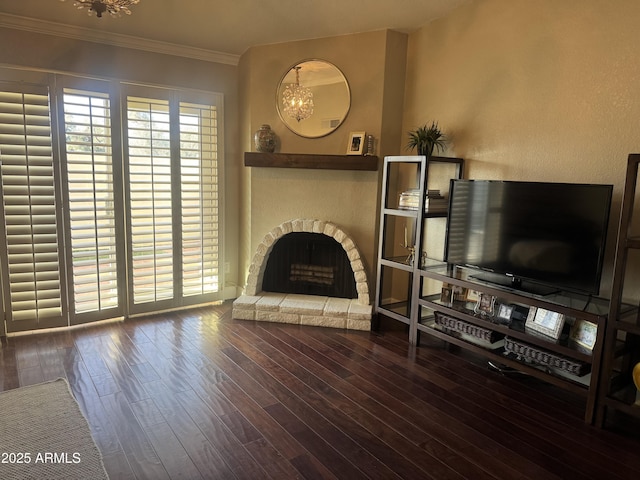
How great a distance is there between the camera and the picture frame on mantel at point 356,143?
3.94 metres

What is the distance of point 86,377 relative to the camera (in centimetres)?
293

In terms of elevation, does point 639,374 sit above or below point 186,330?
above

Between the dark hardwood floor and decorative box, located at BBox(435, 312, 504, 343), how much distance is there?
260mm

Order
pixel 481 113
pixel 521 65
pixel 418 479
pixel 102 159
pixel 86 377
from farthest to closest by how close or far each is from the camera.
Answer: pixel 102 159 < pixel 481 113 < pixel 521 65 < pixel 86 377 < pixel 418 479

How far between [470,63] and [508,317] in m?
2.01

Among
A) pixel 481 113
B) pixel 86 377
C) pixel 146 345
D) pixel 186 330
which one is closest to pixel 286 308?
pixel 186 330

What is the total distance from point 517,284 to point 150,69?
11.9 feet

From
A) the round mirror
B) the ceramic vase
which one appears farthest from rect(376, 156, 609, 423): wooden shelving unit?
the ceramic vase

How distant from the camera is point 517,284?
299 cm

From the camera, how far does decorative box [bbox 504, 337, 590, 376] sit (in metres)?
2.60

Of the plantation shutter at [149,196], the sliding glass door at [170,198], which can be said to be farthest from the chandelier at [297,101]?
the plantation shutter at [149,196]

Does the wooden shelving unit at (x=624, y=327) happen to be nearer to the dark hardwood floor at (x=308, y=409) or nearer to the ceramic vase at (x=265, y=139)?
the dark hardwood floor at (x=308, y=409)

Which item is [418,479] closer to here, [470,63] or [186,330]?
[186,330]

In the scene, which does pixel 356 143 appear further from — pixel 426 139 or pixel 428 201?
pixel 428 201
